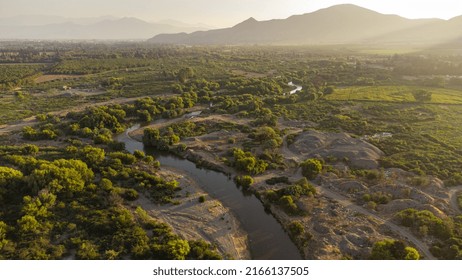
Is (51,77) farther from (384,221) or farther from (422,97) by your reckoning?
(422,97)

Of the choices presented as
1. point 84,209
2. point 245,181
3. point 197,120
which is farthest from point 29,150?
point 245,181

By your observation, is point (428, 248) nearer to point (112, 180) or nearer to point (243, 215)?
point (243, 215)

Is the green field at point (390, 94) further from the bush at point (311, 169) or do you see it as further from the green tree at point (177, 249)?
the green tree at point (177, 249)

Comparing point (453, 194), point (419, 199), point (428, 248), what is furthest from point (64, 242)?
point (453, 194)

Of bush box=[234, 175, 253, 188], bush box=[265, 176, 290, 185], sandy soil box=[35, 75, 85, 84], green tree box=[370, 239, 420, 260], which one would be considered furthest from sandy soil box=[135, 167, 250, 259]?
sandy soil box=[35, 75, 85, 84]

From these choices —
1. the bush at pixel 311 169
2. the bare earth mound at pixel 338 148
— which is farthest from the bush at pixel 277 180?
the bare earth mound at pixel 338 148

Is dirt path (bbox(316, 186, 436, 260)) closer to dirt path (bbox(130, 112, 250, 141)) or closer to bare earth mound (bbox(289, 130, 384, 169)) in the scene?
bare earth mound (bbox(289, 130, 384, 169))

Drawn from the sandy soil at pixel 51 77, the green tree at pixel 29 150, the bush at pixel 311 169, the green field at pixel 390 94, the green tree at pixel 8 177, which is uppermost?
the sandy soil at pixel 51 77
